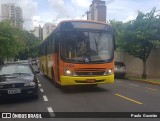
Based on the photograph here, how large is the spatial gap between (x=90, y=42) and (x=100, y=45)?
51 centimetres

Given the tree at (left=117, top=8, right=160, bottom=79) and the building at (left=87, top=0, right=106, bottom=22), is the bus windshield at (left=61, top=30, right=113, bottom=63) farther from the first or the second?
the building at (left=87, top=0, right=106, bottom=22)

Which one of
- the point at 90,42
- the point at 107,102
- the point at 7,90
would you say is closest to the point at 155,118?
the point at 107,102

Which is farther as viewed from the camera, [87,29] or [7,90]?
[87,29]

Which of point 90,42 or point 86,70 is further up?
point 90,42

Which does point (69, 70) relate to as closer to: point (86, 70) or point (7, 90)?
point (86, 70)

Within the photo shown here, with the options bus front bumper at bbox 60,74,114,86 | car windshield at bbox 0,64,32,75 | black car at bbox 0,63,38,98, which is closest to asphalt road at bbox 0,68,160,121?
black car at bbox 0,63,38,98

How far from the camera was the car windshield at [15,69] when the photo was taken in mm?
13945

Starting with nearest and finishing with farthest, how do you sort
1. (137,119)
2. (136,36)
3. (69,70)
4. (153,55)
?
(137,119)
(69,70)
(136,36)
(153,55)

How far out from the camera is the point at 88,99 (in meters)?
12.8

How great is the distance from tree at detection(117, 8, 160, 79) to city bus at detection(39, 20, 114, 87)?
10475 millimetres

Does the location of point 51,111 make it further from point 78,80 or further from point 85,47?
point 85,47

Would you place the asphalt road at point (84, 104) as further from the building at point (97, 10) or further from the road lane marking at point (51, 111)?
the building at point (97, 10)

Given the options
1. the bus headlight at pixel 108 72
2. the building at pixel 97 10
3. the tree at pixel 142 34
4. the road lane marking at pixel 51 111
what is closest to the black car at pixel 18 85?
the road lane marking at pixel 51 111

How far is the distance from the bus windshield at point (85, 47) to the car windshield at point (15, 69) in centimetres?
179
